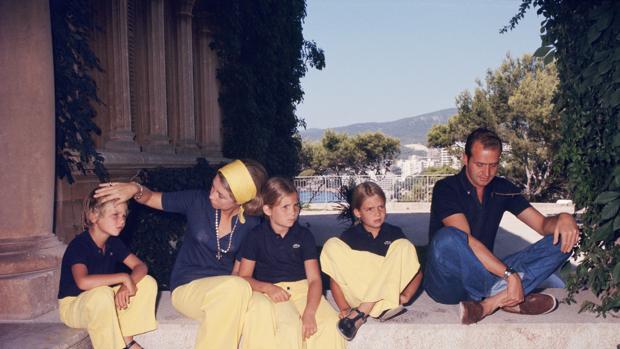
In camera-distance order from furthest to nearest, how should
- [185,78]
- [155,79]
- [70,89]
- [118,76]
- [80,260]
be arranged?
1. [185,78]
2. [155,79]
3. [118,76]
4. [70,89]
5. [80,260]

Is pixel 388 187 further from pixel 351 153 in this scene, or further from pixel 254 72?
pixel 351 153

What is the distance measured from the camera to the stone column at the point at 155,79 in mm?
6668

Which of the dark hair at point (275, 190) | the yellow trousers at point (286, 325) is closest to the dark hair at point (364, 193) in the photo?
the dark hair at point (275, 190)

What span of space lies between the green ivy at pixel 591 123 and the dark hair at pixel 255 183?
186 centimetres

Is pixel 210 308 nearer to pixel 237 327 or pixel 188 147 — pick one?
pixel 237 327

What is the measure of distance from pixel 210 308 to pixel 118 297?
1.91ft

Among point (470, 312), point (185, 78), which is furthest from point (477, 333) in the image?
point (185, 78)

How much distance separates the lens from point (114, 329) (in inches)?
106

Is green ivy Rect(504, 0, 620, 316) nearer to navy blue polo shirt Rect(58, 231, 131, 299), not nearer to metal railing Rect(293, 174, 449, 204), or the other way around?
navy blue polo shirt Rect(58, 231, 131, 299)

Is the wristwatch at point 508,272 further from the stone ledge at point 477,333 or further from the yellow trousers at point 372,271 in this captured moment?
the yellow trousers at point 372,271

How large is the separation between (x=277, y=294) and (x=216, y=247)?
540 mm

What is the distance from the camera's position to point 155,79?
22.0ft

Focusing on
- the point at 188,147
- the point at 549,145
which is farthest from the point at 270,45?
the point at 549,145

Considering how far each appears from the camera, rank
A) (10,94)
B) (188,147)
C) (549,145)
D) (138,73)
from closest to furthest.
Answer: (10,94) → (138,73) → (188,147) → (549,145)
